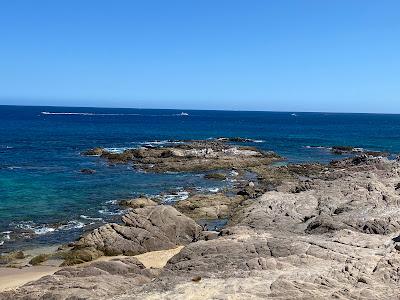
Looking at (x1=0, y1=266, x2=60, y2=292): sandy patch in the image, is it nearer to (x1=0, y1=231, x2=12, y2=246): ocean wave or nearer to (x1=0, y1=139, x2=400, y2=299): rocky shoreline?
(x1=0, y1=139, x2=400, y2=299): rocky shoreline

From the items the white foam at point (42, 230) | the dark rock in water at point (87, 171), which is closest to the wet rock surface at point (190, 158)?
the dark rock in water at point (87, 171)

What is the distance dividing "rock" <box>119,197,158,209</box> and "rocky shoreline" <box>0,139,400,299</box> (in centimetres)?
18

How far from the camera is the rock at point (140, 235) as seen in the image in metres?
31.0

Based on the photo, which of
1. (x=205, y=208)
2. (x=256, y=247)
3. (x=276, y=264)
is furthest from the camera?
(x=205, y=208)

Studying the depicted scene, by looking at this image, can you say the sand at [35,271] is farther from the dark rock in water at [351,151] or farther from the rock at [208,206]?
the dark rock in water at [351,151]

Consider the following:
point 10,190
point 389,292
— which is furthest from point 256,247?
point 10,190

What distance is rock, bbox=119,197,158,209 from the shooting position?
44094 millimetres

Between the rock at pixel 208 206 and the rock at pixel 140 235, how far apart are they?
19.1 feet

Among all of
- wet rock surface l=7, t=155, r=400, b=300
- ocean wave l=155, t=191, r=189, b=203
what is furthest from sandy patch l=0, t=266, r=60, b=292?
ocean wave l=155, t=191, r=189, b=203

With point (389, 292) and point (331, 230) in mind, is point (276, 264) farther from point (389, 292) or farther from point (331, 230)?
point (331, 230)

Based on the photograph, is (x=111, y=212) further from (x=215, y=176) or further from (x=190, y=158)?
(x=190, y=158)

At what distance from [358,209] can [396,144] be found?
8197 cm

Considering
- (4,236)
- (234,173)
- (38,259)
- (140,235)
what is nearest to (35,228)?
(4,236)

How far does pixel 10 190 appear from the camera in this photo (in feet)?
164
